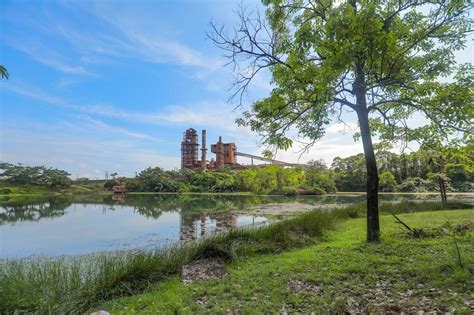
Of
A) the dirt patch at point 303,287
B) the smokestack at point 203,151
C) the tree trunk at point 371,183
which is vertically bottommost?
the dirt patch at point 303,287

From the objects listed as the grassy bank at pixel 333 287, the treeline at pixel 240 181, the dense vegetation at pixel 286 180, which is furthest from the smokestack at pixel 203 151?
the grassy bank at pixel 333 287

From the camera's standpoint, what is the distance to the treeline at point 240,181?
46.5m

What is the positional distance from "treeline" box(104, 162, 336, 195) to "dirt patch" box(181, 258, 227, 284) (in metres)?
38.8

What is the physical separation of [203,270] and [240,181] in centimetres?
4784

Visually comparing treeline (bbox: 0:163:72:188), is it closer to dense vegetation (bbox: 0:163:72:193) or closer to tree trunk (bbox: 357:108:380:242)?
dense vegetation (bbox: 0:163:72:193)

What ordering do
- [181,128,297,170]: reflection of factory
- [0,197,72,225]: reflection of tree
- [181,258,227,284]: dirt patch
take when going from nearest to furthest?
[181,258,227,284]: dirt patch, [0,197,72,225]: reflection of tree, [181,128,297,170]: reflection of factory

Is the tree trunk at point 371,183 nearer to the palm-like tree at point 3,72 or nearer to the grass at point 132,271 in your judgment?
the grass at point 132,271

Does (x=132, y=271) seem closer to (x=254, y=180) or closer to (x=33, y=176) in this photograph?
(x=254, y=180)

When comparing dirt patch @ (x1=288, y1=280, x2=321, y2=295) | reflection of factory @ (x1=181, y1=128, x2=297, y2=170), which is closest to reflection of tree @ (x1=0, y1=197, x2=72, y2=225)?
dirt patch @ (x1=288, y1=280, x2=321, y2=295)

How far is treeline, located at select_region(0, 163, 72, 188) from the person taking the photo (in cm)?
5134

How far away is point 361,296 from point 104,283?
360cm

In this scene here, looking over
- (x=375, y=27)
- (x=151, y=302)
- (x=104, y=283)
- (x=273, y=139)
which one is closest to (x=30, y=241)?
(x=104, y=283)

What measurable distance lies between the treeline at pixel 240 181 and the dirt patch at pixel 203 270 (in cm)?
3875

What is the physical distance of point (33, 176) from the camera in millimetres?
52750
